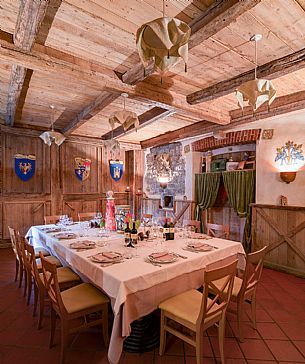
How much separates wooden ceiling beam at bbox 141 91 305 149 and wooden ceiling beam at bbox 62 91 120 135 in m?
2.03

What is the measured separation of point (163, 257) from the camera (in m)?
2.12

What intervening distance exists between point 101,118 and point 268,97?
3.50 meters

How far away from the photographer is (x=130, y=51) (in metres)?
2.44

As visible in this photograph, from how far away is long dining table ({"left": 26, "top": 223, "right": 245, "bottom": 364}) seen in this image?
170cm

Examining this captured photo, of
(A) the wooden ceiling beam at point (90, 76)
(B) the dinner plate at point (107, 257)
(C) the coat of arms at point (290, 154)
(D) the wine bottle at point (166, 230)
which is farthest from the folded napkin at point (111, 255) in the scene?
(C) the coat of arms at point (290, 154)

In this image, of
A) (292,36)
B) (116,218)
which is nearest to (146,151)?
(116,218)

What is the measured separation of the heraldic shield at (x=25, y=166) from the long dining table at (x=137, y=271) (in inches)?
126

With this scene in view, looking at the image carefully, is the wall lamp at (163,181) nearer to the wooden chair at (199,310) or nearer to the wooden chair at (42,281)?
the wooden chair at (42,281)

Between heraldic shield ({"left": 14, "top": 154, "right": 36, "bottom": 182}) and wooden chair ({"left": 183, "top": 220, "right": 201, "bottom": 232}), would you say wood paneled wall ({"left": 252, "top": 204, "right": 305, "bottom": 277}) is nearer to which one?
wooden chair ({"left": 183, "top": 220, "right": 201, "bottom": 232})

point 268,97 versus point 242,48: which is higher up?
point 242,48

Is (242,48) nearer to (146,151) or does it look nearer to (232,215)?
(232,215)

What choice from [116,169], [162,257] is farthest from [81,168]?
[162,257]

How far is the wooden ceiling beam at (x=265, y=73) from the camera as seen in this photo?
2.44 meters

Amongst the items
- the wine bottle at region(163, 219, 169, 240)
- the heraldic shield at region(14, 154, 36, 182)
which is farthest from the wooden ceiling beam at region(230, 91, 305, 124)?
the heraldic shield at region(14, 154, 36, 182)
